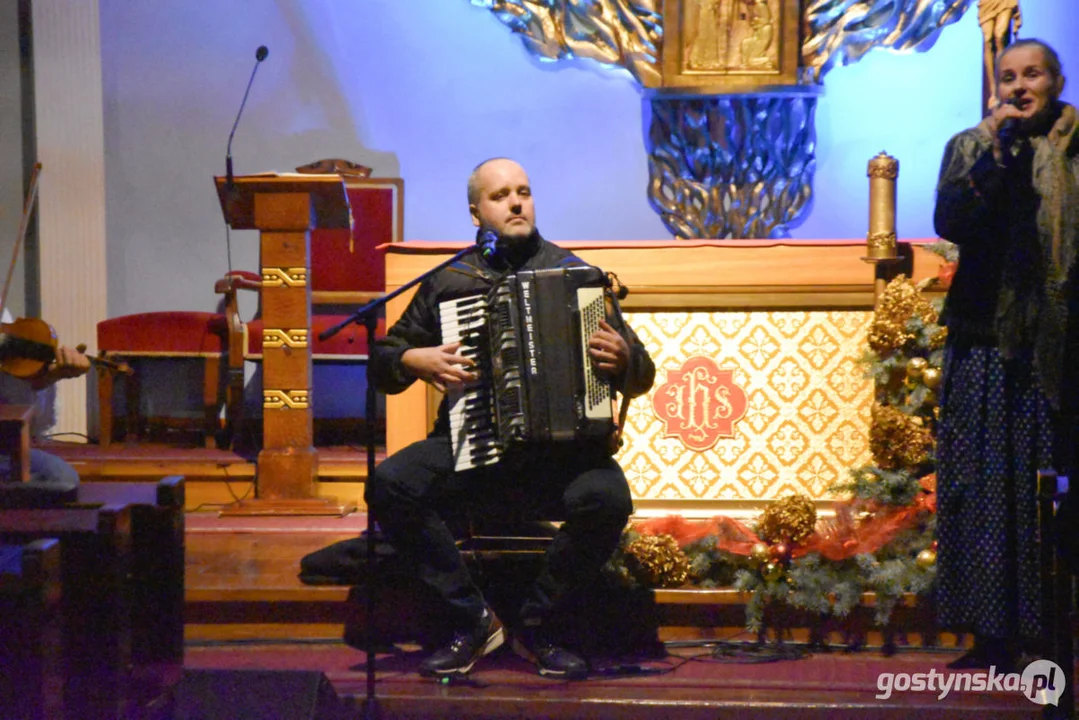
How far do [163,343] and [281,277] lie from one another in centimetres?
130

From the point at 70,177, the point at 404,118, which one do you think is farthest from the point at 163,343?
the point at 404,118

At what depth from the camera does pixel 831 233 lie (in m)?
6.38

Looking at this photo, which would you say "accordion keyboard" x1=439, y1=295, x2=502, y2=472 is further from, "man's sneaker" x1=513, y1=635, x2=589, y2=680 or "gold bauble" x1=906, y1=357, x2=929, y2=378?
"gold bauble" x1=906, y1=357, x2=929, y2=378

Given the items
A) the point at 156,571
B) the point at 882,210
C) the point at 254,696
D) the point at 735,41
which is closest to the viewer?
the point at 156,571

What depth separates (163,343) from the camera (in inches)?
223

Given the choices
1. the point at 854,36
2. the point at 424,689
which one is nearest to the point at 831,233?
the point at 854,36

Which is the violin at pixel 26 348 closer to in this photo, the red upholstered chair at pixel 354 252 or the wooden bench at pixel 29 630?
the red upholstered chair at pixel 354 252

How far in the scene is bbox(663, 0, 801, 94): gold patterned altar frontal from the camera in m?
6.15

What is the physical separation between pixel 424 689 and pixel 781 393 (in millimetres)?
1746

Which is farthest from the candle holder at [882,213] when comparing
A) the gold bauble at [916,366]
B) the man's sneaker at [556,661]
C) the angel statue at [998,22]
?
the man's sneaker at [556,661]

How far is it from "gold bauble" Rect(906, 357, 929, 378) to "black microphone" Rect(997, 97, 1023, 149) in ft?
3.58

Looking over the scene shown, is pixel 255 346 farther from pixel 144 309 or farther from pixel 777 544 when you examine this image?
pixel 777 544

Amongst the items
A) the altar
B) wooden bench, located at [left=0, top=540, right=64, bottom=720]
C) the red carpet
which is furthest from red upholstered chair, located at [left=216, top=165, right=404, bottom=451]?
wooden bench, located at [left=0, top=540, right=64, bottom=720]

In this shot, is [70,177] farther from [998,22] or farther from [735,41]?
[998,22]
